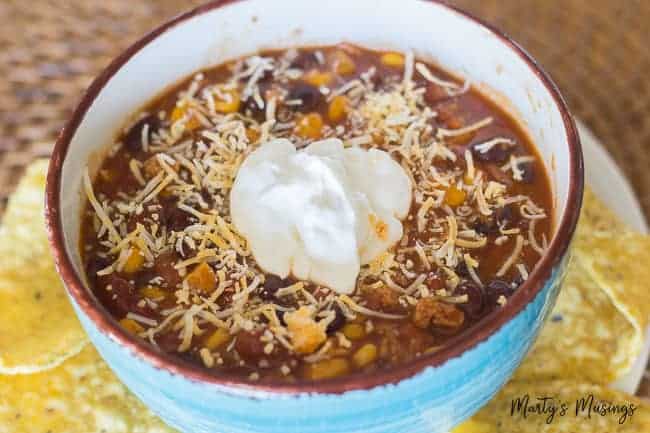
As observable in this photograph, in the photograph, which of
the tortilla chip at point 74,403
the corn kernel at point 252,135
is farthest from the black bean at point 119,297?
the corn kernel at point 252,135

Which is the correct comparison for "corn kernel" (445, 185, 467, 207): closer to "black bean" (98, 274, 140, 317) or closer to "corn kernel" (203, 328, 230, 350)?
"corn kernel" (203, 328, 230, 350)

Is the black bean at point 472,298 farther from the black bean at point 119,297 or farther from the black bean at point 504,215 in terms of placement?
the black bean at point 119,297

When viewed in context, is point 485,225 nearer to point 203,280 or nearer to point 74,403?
point 203,280

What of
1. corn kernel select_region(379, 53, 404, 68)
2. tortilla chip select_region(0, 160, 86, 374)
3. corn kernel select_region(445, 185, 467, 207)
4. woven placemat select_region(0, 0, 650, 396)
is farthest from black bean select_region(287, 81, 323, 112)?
woven placemat select_region(0, 0, 650, 396)

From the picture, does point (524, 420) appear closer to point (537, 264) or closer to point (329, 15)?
point (537, 264)

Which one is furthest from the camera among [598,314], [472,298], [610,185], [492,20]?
[492,20]

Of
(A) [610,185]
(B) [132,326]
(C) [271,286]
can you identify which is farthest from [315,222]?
(A) [610,185]

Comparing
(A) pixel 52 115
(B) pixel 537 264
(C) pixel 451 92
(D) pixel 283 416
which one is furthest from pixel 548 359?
(A) pixel 52 115
